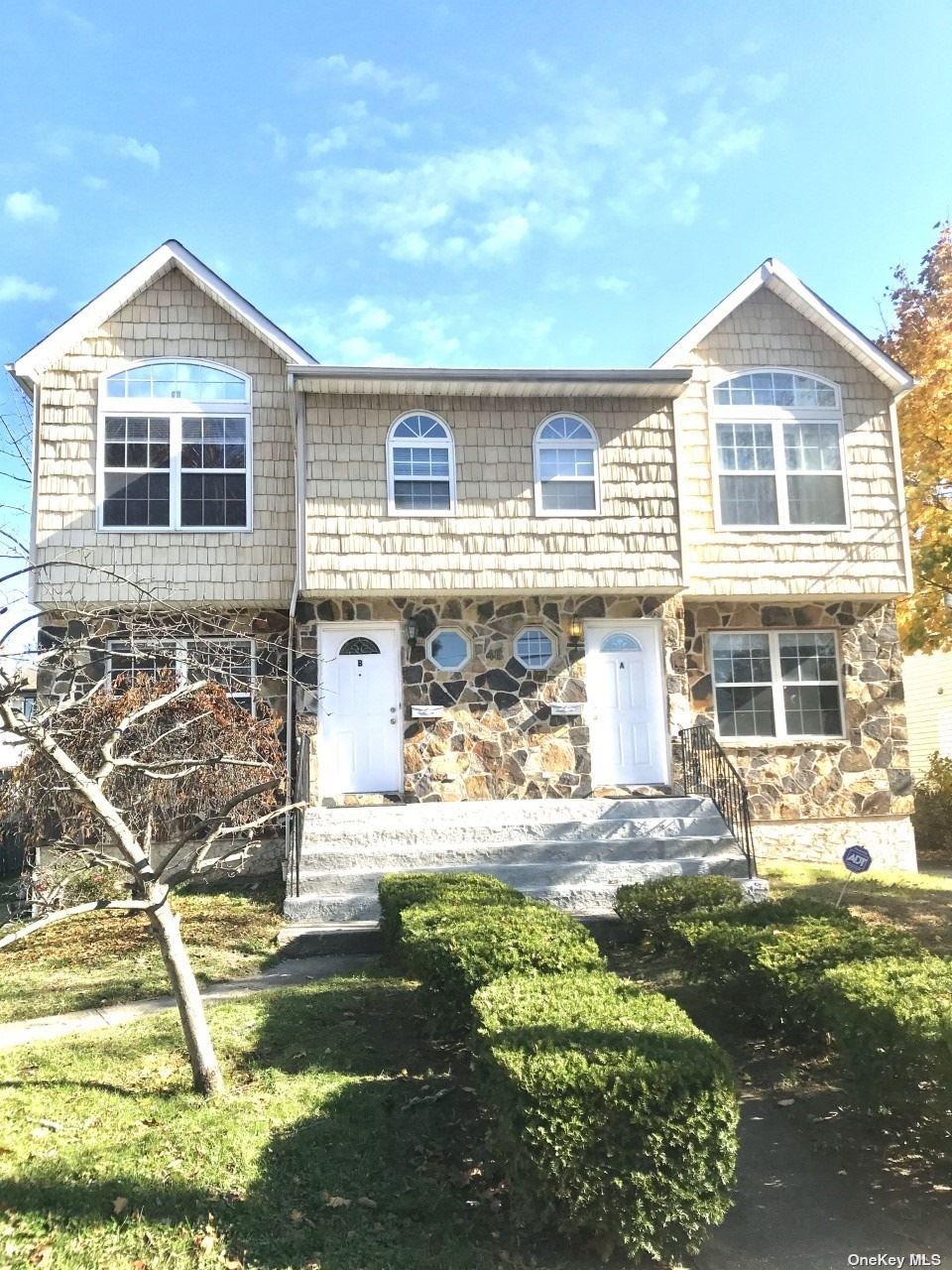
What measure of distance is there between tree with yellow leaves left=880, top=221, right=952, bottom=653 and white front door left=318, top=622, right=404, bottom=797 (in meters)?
7.12

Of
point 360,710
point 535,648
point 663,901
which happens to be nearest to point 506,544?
point 535,648

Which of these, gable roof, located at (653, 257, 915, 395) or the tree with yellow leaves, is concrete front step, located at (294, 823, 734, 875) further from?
gable roof, located at (653, 257, 915, 395)

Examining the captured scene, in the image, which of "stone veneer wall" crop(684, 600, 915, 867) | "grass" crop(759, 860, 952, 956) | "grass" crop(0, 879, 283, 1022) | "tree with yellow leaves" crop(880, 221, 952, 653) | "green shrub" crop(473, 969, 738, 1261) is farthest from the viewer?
"tree with yellow leaves" crop(880, 221, 952, 653)

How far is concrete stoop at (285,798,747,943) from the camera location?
9.54m

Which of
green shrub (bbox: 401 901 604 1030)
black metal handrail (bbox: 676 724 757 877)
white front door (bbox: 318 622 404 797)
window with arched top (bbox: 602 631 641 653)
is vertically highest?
window with arched top (bbox: 602 631 641 653)

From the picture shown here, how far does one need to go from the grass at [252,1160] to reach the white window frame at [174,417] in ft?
25.0

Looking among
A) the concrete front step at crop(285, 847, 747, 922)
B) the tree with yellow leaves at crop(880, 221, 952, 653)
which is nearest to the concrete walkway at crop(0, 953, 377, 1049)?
the concrete front step at crop(285, 847, 747, 922)

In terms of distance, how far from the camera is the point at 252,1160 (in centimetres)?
414

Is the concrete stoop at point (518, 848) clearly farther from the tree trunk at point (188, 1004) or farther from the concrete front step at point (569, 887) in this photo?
the tree trunk at point (188, 1004)

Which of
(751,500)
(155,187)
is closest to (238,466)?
(155,187)

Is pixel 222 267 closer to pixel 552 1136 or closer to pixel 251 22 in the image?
pixel 251 22

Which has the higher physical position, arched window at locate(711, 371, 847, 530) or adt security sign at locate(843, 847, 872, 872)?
arched window at locate(711, 371, 847, 530)

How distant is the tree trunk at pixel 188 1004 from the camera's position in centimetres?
479

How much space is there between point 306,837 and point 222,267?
7810mm
